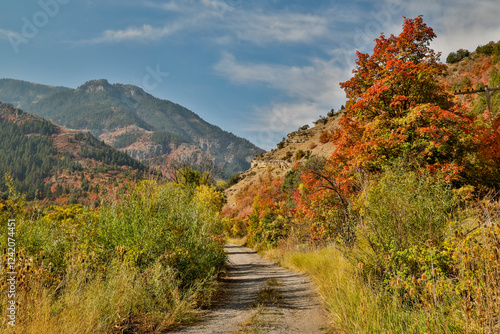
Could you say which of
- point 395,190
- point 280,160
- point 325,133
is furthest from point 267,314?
point 280,160

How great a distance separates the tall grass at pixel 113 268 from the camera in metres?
3.92

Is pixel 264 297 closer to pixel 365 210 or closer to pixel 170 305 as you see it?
pixel 170 305

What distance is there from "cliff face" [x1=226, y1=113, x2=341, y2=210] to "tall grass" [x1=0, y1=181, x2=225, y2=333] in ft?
112

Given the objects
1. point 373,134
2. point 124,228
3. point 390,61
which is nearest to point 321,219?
→ point 373,134

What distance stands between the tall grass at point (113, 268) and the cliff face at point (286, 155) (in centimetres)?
3427

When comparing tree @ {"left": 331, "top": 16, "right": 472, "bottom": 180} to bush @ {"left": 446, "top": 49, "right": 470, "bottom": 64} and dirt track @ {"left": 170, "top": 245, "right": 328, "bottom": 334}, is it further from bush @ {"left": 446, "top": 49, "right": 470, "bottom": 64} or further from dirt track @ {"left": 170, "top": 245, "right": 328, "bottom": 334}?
bush @ {"left": 446, "top": 49, "right": 470, "bottom": 64}

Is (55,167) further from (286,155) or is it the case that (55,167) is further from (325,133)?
(325,133)

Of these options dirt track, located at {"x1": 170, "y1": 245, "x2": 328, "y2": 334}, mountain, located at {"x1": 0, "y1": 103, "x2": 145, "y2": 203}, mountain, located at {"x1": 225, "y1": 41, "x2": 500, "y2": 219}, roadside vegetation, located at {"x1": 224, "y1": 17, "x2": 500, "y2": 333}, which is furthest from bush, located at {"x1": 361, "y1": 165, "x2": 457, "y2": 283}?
mountain, located at {"x1": 0, "y1": 103, "x2": 145, "y2": 203}

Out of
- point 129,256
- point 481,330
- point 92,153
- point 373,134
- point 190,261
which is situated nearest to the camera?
point 481,330

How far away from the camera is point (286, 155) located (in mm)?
52438

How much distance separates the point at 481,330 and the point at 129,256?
5.72 metres

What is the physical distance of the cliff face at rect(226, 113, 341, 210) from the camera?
151ft

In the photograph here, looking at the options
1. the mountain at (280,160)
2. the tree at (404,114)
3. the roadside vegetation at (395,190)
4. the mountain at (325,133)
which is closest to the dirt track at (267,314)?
the roadside vegetation at (395,190)

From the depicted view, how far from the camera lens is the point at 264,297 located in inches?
296
